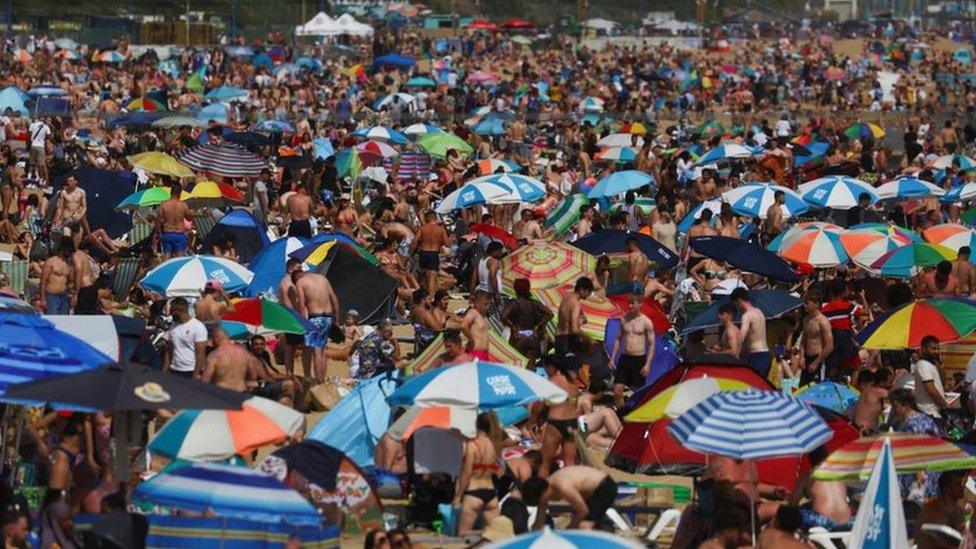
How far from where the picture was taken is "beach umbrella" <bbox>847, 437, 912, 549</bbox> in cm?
888

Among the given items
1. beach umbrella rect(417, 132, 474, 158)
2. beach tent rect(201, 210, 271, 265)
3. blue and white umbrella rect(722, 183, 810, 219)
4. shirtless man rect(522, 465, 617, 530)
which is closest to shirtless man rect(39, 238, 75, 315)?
beach tent rect(201, 210, 271, 265)

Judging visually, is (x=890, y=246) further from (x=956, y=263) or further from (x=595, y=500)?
(x=595, y=500)

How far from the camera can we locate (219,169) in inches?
874

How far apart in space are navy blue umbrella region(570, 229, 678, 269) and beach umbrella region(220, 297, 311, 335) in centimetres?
389

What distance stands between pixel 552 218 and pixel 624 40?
57510 millimetres

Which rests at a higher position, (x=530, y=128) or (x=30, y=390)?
(x=30, y=390)

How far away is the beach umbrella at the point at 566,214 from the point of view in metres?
20.5

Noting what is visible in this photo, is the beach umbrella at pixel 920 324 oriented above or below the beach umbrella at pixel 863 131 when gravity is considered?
above

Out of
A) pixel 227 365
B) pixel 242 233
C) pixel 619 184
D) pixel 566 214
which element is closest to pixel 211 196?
pixel 242 233

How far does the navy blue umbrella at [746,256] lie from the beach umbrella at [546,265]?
903 mm

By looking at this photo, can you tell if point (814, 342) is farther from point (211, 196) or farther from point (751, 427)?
point (211, 196)

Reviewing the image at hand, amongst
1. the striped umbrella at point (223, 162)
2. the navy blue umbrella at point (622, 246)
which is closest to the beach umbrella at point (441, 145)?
the striped umbrella at point (223, 162)

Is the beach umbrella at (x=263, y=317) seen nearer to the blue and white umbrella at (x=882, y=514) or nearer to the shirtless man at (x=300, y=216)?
the shirtless man at (x=300, y=216)

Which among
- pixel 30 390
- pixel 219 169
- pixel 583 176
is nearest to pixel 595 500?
pixel 30 390
